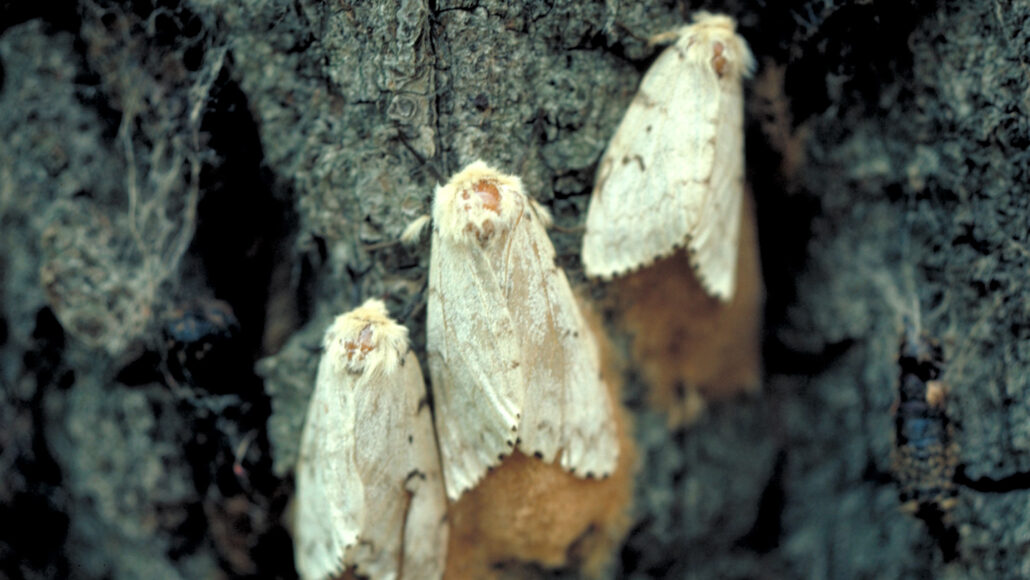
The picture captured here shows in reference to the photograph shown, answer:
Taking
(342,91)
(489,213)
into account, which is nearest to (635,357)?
(489,213)

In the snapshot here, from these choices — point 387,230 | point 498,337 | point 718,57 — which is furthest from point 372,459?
point 718,57

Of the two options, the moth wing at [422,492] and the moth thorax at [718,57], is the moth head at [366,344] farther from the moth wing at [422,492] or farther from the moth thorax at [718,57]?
the moth thorax at [718,57]

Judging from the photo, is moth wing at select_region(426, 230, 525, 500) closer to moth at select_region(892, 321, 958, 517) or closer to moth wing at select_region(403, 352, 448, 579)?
moth wing at select_region(403, 352, 448, 579)

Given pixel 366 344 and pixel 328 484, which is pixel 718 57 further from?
pixel 328 484

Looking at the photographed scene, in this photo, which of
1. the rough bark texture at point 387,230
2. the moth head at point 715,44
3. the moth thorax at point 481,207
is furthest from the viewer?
the moth head at point 715,44

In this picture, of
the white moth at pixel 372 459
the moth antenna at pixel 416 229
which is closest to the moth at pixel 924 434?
the white moth at pixel 372 459

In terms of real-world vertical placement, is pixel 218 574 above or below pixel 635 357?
below

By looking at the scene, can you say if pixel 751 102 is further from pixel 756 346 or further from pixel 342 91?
pixel 342 91
